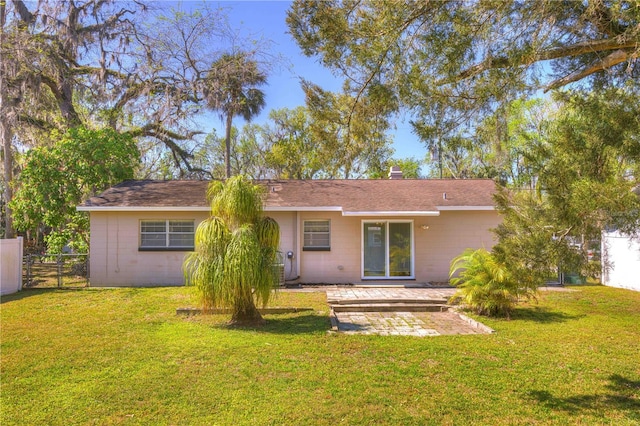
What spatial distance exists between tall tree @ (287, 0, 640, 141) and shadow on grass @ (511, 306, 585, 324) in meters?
5.55

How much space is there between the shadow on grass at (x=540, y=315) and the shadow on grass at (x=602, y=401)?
11.4 feet

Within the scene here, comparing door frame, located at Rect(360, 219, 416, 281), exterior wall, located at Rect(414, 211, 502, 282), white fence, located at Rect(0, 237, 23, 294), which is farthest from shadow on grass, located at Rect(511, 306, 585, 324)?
white fence, located at Rect(0, 237, 23, 294)

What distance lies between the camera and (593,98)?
4113 millimetres

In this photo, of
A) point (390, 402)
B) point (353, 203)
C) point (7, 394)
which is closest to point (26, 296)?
point (7, 394)

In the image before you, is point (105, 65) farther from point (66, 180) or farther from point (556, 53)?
point (556, 53)

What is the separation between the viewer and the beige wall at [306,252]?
13359 millimetres

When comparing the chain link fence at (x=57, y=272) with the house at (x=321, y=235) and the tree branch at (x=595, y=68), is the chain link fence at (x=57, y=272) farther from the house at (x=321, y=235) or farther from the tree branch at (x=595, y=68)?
the tree branch at (x=595, y=68)

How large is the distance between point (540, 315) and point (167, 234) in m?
11.0

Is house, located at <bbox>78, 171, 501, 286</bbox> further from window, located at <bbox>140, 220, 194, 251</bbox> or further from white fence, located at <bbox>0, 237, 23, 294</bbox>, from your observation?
white fence, located at <bbox>0, 237, 23, 294</bbox>

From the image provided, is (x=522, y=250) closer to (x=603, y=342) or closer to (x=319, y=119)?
(x=319, y=119)

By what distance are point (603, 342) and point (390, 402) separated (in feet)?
15.3

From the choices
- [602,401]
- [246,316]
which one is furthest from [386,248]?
[602,401]

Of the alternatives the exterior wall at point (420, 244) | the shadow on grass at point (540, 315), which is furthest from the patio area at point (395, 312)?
the shadow on grass at point (540, 315)

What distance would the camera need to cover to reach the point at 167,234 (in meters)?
13.6
